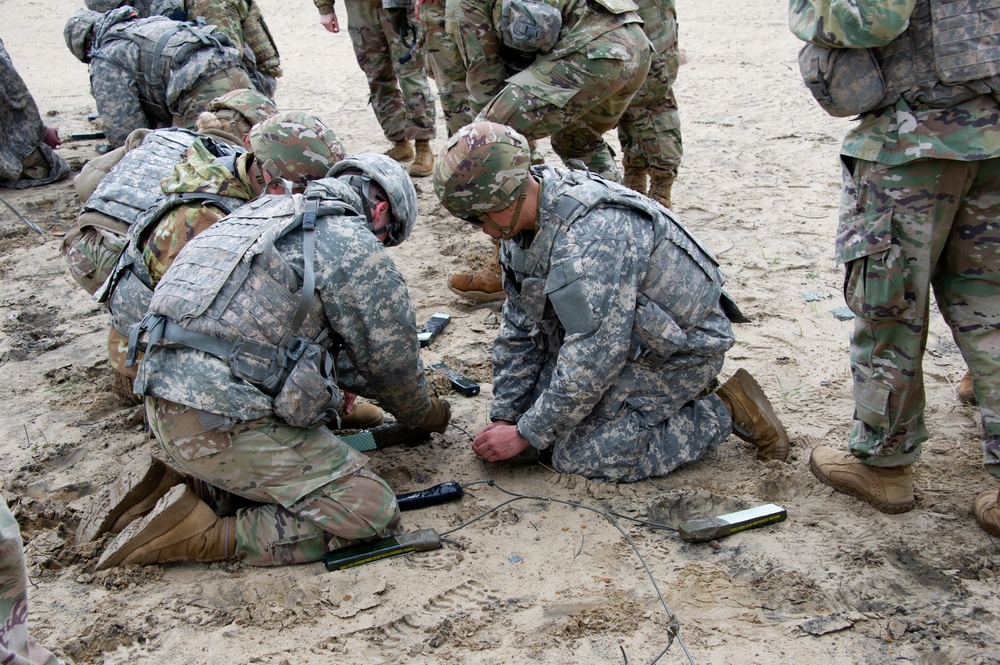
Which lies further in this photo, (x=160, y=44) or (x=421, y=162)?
(x=421, y=162)

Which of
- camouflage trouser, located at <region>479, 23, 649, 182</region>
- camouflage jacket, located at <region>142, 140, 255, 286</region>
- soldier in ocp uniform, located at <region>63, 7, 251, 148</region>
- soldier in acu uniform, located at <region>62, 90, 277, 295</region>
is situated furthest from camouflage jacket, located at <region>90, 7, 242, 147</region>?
camouflage jacket, located at <region>142, 140, 255, 286</region>

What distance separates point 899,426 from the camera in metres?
3.21

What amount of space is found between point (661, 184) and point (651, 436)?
2579 mm

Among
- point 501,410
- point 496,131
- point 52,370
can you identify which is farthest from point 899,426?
point 52,370

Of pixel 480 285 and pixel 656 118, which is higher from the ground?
pixel 656 118

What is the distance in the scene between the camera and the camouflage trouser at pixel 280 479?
10.3 feet

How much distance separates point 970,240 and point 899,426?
73cm

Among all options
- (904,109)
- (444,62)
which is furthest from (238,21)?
(904,109)

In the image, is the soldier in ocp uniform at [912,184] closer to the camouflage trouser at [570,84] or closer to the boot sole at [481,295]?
the camouflage trouser at [570,84]

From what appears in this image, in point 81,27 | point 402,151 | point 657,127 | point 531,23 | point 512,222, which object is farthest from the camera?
point 402,151

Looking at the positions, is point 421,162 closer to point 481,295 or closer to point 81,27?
point 481,295

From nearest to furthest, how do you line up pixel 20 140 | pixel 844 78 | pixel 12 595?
pixel 12 595 → pixel 844 78 → pixel 20 140

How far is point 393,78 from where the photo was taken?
7.58 meters

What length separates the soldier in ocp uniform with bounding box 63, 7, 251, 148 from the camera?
6.11 metres
